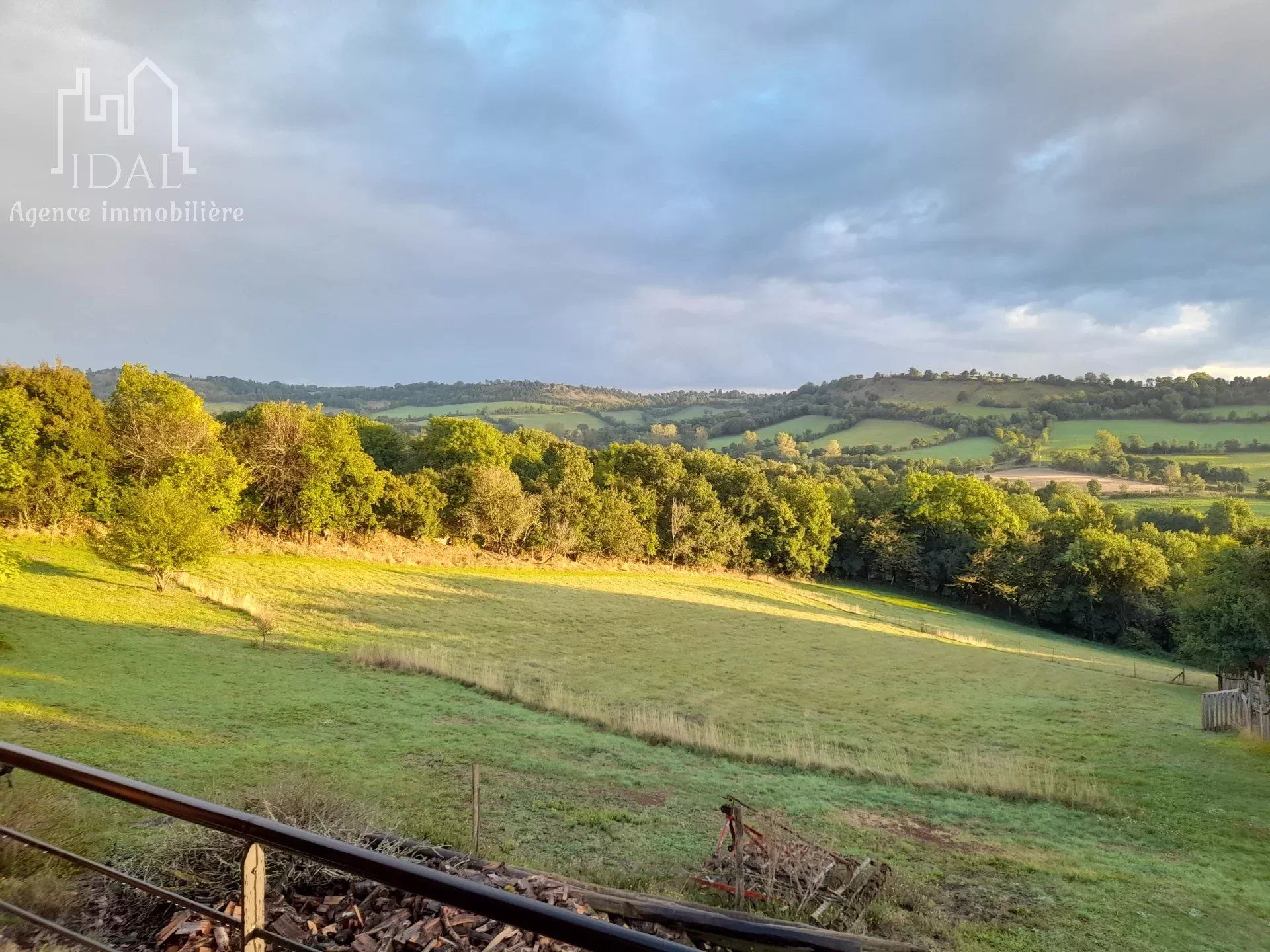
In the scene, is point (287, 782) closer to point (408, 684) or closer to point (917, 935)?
point (917, 935)

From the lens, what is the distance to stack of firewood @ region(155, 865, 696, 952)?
480cm

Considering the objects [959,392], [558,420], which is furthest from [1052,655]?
[959,392]

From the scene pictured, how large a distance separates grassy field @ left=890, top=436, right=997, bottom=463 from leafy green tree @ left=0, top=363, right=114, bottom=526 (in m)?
90.0

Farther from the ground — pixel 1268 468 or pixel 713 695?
pixel 1268 468

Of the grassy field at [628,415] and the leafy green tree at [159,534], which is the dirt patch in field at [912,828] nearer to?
the leafy green tree at [159,534]

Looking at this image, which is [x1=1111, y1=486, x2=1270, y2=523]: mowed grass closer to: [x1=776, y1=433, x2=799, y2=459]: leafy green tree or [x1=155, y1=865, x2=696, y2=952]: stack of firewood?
[x1=776, y1=433, x2=799, y2=459]: leafy green tree

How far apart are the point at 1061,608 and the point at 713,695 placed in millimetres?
43683

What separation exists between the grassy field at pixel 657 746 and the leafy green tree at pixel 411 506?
10046mm

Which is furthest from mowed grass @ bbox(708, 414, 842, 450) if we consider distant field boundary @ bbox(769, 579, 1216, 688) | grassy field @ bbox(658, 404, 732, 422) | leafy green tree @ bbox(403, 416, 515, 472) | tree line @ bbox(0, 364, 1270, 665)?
distant field boundary @ bbox(769, 579, 1216, 688)

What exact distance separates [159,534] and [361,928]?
22.8 metres

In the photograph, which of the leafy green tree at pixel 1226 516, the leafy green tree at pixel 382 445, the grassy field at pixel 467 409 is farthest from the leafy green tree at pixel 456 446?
the leafy green tree at pixel 1226 516

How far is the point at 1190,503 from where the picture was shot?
230 ft

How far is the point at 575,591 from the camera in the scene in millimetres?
38219

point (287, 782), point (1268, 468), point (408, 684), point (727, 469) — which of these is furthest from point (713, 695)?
point (1268, 468)
